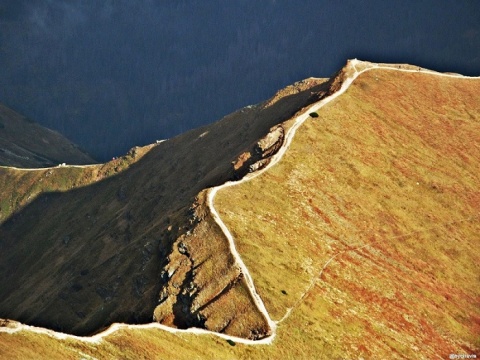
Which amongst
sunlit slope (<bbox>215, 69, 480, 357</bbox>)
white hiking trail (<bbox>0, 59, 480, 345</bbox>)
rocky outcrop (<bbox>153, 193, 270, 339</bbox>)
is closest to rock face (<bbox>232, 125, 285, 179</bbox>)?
white hiking trail (<bbox>0, 59, 480, 345</bbox>)

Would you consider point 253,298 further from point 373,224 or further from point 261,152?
point 261,152

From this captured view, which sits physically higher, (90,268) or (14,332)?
(14,332)

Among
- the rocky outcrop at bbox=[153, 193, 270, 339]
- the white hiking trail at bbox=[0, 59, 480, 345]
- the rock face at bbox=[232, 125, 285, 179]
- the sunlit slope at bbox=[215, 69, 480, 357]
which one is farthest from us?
the rock face at bbox=[232, 125, 285, 179]

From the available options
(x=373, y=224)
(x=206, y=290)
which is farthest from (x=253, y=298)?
(x=373, y=224)

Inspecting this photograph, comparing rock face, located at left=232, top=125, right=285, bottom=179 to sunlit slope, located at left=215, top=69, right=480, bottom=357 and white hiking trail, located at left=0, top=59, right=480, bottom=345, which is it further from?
sunlit slope, located at left=215, top=69, right=480, bottom=357

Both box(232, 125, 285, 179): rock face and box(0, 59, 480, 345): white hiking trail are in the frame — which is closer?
box(0, 59, 480, 345): white hiking trail

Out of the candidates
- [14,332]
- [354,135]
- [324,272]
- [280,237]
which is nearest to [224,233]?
[280,237]

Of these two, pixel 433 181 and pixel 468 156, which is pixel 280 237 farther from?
pixel 468 156

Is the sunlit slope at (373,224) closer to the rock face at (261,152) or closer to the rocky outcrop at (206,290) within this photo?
the rocky outcrop at (206,290)
